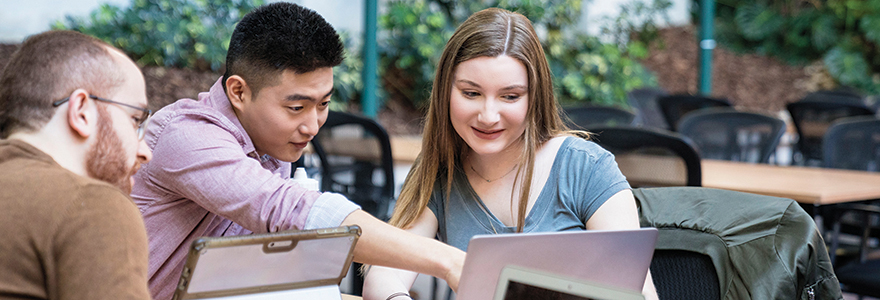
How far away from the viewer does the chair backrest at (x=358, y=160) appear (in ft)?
9.12

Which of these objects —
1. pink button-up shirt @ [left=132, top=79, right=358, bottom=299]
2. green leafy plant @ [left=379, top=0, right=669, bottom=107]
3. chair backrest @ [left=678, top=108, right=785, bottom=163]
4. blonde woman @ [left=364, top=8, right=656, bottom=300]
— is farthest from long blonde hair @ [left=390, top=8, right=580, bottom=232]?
green leafy plant @ [left=379, top=0, right=669, bottom=107]

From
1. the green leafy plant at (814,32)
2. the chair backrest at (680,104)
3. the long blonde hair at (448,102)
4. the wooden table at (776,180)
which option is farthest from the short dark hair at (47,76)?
the green leafy plant at (814,32)

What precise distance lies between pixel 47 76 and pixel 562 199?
97 cm

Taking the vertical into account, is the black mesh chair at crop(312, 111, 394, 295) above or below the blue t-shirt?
below

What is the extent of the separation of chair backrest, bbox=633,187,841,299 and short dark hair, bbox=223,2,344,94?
69 cm

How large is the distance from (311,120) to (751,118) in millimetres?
2575

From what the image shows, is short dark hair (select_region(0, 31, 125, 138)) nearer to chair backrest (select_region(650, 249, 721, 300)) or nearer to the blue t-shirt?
the blue t-shirt

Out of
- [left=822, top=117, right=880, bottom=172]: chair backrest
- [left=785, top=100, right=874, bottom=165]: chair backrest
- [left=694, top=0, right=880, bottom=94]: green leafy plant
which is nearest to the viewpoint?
[left=822, top=117, right=880, bottom=172]: chair backrest

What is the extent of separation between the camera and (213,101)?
4.33 ft

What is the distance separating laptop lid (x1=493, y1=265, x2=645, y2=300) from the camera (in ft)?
2.55

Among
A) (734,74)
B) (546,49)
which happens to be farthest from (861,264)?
(734,74)

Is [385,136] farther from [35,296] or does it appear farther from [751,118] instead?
[35,296]

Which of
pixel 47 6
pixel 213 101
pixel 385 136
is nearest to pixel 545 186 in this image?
pixel 213 101

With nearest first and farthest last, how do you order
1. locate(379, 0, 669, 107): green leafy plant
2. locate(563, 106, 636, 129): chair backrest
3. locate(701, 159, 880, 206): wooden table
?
locate(701, 159, 880, 206): wooden table
locate(563, 106, 636, 129): chair backrest
locate(379, 0, 669, 107): green leafy plant
